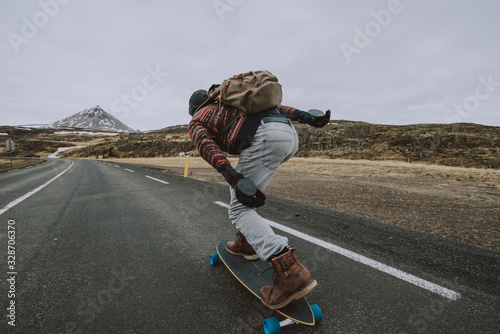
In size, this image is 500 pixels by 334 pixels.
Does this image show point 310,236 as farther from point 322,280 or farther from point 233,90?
point 233,90

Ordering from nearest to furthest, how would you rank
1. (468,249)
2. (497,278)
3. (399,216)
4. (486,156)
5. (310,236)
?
(497,278) < (468,249) < (310,236) < (399,216) < (486,156)

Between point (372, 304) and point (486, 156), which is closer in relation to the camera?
point (372, 304)

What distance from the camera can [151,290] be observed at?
192 cm

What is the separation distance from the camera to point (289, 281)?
1515 millimetres

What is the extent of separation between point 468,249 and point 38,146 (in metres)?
103

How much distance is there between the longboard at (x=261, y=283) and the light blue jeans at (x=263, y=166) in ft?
1.28

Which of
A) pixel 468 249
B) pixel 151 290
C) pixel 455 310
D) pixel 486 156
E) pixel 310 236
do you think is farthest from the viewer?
pixel 486 156

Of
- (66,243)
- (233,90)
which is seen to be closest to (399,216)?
(233,90)

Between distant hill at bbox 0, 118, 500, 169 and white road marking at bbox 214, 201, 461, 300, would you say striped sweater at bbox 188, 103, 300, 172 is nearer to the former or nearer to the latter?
white road marking at bbox 214, 201, 461, 300

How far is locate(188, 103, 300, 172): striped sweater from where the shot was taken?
1663 mm

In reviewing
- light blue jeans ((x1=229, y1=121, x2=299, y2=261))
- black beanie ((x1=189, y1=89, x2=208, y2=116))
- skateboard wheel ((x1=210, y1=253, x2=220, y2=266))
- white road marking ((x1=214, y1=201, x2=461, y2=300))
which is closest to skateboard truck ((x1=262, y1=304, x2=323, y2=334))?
light blue jeans ((x1=229, y1=121, x2=299, y2=261))

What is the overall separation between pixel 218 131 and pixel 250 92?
400 millimetres

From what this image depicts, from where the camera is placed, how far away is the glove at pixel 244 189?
56.0 inches

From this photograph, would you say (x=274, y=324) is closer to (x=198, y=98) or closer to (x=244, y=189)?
(x=244, y=189)
